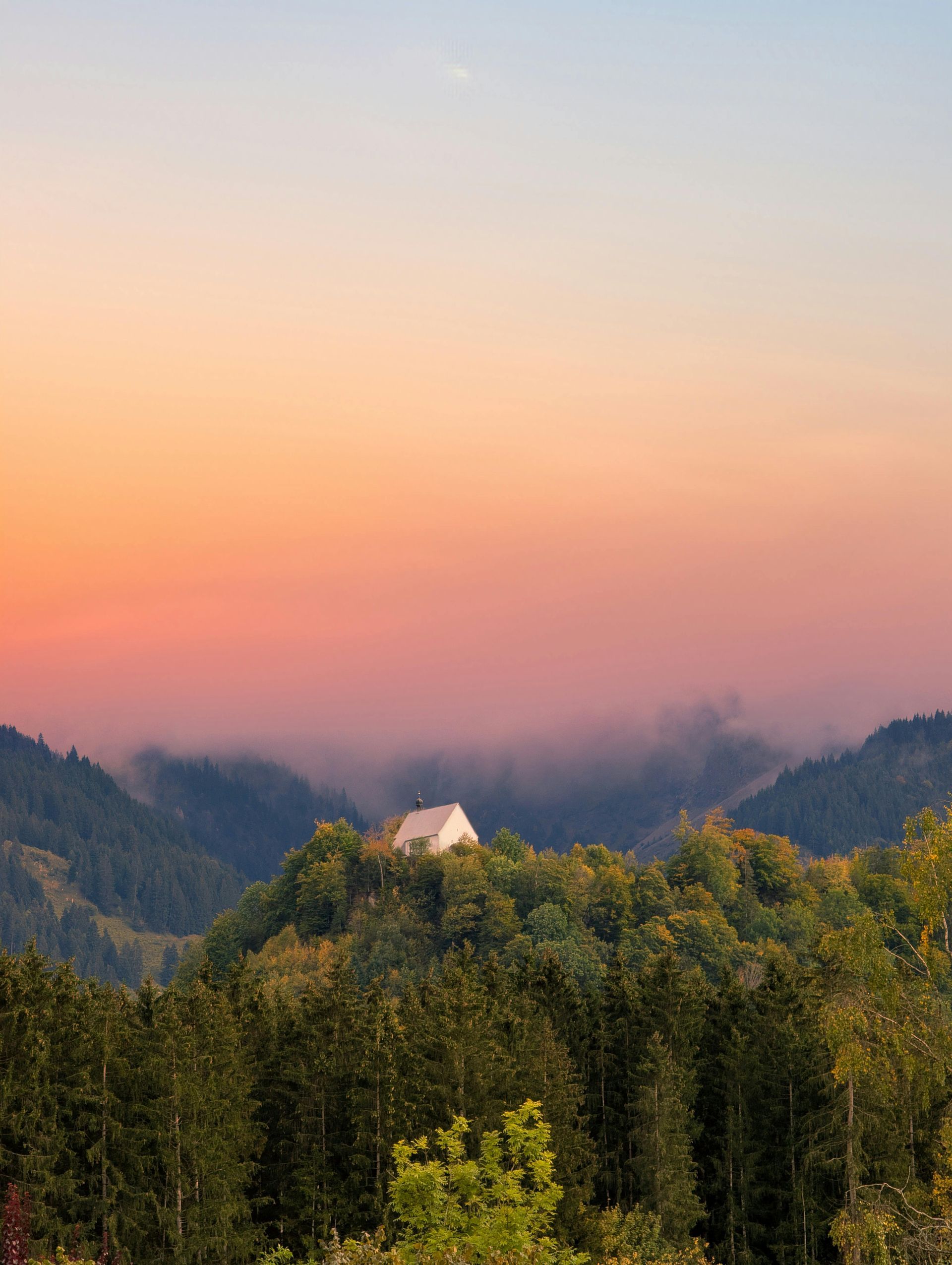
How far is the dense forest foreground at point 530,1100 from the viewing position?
46844mm

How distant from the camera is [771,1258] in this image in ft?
A: 240

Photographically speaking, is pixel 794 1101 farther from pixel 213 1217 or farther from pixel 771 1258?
pixel 213 1217

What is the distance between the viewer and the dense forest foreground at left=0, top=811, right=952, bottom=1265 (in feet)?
154

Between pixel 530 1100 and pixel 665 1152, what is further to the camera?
pixel 665 1152

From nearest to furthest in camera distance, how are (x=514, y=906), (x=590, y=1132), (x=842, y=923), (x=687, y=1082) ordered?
(x=687, y=1082) < (x=590, y=1132) < (x=842, y=923) < (x=514, y=906)

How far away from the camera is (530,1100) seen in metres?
52.6

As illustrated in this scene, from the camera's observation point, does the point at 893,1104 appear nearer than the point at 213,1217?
No

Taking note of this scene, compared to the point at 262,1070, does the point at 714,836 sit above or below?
above

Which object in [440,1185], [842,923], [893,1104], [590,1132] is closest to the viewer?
[440,1185]

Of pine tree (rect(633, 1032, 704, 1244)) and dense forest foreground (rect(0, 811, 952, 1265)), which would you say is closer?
dense forest foreground (rect(0, 811, 952, 1265))

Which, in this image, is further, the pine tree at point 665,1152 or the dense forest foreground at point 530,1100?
the pine tree at point 665,1152

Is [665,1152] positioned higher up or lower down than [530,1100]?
lower down

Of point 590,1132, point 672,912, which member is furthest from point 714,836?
point 590,1132

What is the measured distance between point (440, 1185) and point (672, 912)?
136636 millimetres
